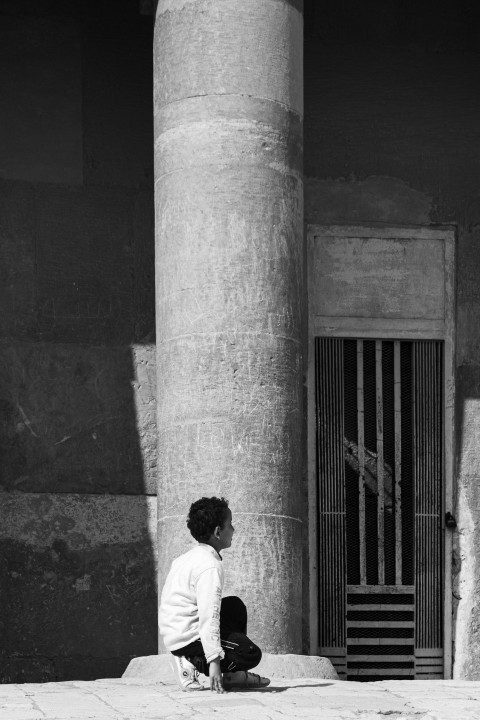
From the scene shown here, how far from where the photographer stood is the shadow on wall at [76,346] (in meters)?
16.3

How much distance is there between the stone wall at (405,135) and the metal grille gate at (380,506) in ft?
1.53

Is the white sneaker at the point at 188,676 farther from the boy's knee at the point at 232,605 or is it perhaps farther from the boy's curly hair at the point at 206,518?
the boy's curly hair at the point at 206,518

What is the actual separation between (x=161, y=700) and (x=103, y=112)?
27.9 ft

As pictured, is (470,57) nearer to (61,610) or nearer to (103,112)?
(103,112)

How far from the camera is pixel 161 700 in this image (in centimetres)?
1062

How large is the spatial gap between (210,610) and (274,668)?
241 centimetres

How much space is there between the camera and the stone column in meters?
13.8

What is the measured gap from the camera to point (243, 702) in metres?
10.4

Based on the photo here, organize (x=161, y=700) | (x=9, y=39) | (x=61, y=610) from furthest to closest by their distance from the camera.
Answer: (x=9, y=39) < (x=61, y=610) < (x=161, y=700)

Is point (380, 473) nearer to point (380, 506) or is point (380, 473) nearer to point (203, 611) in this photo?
point (380, 506)

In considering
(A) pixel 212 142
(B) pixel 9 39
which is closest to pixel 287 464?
(A) pixel 212 142

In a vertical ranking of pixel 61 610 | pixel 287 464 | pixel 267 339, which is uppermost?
pixel 267 339

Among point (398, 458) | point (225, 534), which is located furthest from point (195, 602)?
point (398, 458)

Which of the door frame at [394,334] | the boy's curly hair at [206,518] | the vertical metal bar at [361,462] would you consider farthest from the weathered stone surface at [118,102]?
the boy's curly hair at [206,518]
